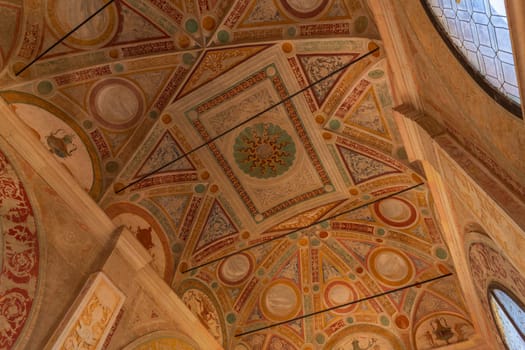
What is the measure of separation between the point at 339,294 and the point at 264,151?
4185 millimetres

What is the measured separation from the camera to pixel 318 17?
27.8ft

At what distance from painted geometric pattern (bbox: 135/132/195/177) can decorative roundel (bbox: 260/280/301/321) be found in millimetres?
3905

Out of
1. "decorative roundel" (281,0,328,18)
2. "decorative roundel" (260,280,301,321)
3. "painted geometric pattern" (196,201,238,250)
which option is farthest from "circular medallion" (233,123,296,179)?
"decorative roundel" (260,280,301,321)

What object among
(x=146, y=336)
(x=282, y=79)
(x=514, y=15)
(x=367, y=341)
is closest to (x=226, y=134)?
(x=282, y=79)

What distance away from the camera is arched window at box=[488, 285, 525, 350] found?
5.64 metres

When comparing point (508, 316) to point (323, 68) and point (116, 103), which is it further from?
point (116, 103)

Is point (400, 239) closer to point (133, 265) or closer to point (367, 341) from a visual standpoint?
point (367, 341)

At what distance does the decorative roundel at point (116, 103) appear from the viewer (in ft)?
28.5

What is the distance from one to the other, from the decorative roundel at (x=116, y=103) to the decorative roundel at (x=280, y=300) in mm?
5358

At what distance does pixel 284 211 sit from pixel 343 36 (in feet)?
14.2

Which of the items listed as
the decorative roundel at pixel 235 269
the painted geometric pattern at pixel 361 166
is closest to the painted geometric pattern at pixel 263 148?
the painted geometric pattern at pixel 361 166

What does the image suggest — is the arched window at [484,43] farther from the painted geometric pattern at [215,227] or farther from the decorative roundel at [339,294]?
the decorative roundel at [339,294]

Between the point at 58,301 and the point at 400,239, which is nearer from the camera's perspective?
the point at 58,301

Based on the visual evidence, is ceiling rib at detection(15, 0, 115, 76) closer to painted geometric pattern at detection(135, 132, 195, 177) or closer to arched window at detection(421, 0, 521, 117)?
painted geometric pattern at detection(135, 132, 195, 177)
